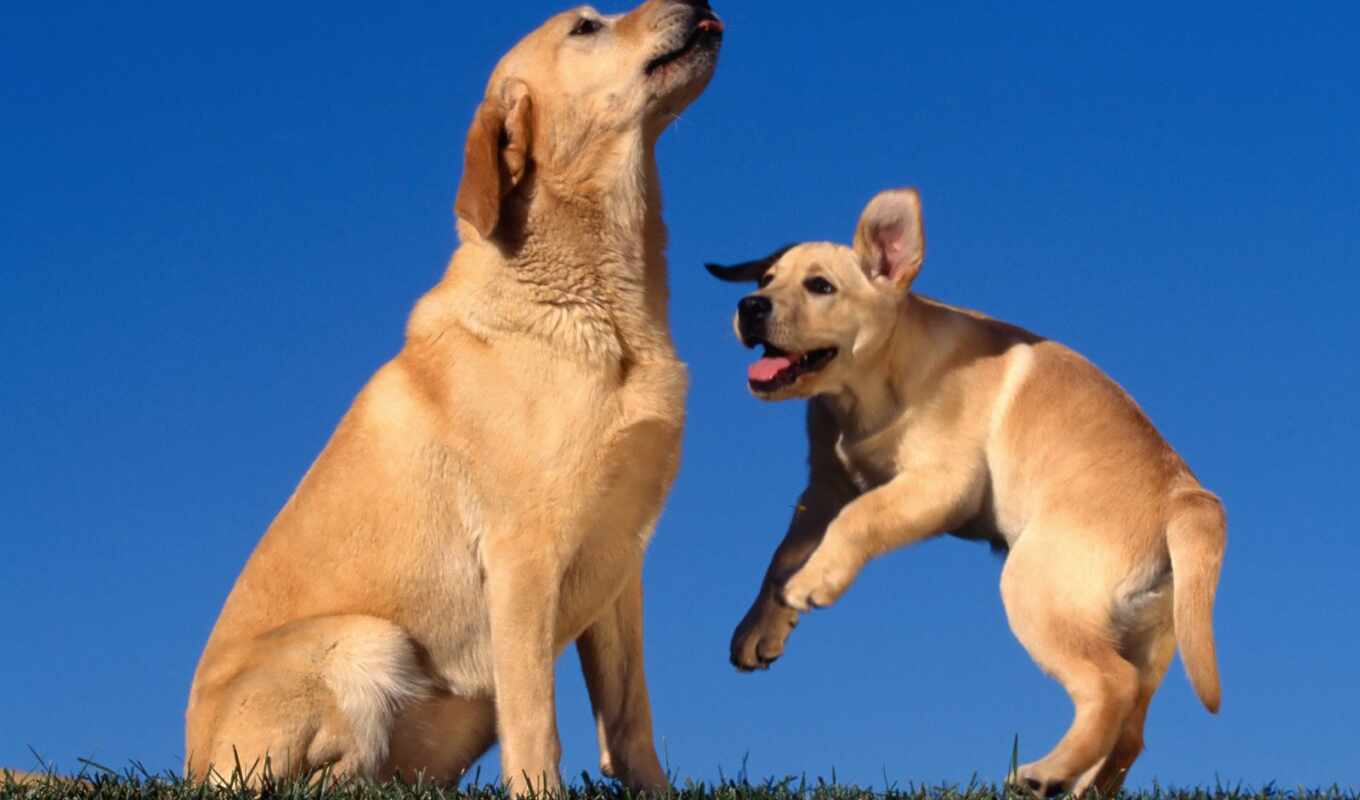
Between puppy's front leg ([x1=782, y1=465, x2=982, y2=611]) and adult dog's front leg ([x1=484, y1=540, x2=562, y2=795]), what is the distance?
4.07 ft

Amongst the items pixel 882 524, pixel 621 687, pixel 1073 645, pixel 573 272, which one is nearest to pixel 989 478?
pixel 882 524

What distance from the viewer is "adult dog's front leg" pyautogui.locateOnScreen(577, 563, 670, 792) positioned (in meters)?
5.72

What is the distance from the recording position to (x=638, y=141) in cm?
564

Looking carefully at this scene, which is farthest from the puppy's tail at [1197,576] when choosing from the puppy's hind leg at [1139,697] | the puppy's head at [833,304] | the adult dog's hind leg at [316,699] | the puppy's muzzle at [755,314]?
the adult dog's hind leg at [316,699]

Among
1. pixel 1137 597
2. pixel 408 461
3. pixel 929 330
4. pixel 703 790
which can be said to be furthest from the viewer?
pixel 929 330

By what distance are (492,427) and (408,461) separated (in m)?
0.40

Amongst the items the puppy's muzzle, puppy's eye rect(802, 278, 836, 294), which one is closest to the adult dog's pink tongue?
the puppy's muzzle

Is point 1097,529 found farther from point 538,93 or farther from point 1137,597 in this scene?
point 538,93

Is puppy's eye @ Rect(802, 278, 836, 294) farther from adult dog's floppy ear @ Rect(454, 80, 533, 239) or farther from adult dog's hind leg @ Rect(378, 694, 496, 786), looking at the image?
adult dog's hind leg @ Rect(378, 694, 496, 786)

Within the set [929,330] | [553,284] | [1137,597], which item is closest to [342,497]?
[553,284]

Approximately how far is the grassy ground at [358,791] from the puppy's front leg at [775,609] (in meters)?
0.57

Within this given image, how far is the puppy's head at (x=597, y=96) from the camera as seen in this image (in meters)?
5.57

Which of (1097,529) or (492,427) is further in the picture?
(1097,529)

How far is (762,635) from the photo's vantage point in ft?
20.0
